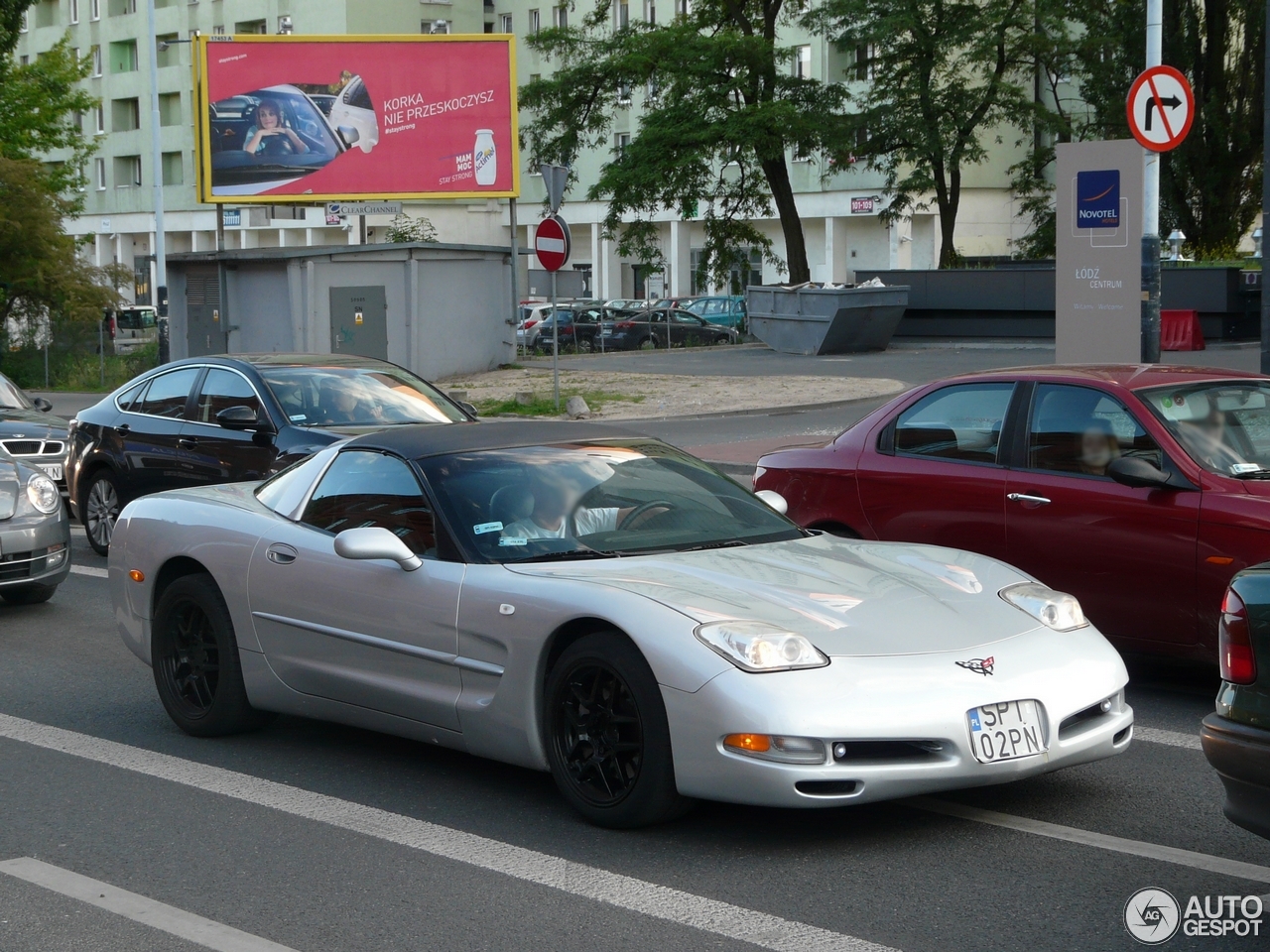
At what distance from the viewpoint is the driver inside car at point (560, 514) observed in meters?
5.88

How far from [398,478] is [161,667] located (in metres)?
1.58

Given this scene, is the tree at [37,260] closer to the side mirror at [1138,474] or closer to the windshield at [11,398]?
the windshield at [11,398]

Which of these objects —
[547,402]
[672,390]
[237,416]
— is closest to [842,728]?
[237,416]

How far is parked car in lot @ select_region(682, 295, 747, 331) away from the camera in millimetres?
46438

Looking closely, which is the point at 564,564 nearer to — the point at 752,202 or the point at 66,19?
the point at 752,202

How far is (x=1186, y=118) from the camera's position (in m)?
14.4

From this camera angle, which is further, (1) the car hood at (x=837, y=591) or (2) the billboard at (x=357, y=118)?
(2) the billboard at (x=357, y=118)

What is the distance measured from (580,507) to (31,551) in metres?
5.14

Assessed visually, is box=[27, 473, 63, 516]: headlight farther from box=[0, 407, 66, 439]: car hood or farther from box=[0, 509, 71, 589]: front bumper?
box=[0, 407, 66, 439]: car hood

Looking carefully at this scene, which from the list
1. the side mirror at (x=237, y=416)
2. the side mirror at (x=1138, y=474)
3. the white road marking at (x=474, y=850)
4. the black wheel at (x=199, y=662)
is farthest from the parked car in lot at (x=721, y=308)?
the white road marking at (x=474, y=850)

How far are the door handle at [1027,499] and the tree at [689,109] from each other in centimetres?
3181

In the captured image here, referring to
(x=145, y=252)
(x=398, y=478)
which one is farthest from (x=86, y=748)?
(x=145, y=252)

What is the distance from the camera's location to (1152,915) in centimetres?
433

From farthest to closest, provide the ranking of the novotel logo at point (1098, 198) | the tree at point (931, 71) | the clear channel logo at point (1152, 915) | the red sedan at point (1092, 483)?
the tree at point (931, 71), the novotel logo at point (1098, 198), the red sedan at point (1092, 483), the clear channel logo at point (1152, 915)
